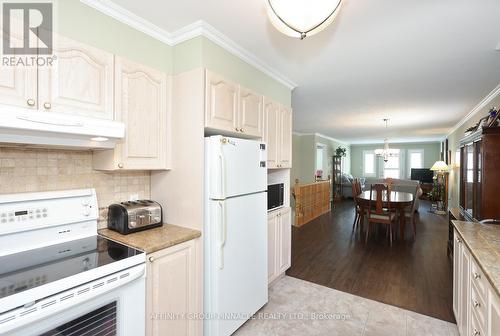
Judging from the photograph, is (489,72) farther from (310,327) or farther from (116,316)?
(116,316)

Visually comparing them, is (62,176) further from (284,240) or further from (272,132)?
(284,240)

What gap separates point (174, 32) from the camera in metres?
1.92

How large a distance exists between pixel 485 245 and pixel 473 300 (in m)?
0.35

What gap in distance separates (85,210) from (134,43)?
1.24 m

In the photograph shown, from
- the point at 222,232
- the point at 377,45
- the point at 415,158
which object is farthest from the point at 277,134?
the point at 415,158

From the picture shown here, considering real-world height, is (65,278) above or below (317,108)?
below

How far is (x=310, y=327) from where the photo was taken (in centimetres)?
207

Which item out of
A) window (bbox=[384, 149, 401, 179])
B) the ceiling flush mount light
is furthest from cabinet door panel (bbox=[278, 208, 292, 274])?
window (bbox=[384, 149, 401, 179])

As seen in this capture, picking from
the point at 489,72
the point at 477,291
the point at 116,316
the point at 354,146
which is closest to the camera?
the point at 116,316

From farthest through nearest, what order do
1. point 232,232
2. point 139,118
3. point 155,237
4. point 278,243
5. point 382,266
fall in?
point 382,266 < point 278,243 < point 232,232 < point 139,118 < point 155,237

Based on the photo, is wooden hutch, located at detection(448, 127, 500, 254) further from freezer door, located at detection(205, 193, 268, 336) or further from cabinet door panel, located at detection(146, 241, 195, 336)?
cabinet door panel, located at detection(146, 241, 195, 336)

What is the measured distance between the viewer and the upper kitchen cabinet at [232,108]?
1840mm

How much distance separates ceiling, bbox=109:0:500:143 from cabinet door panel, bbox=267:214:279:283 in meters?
1.64

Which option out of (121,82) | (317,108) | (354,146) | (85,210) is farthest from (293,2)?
(354,146)
